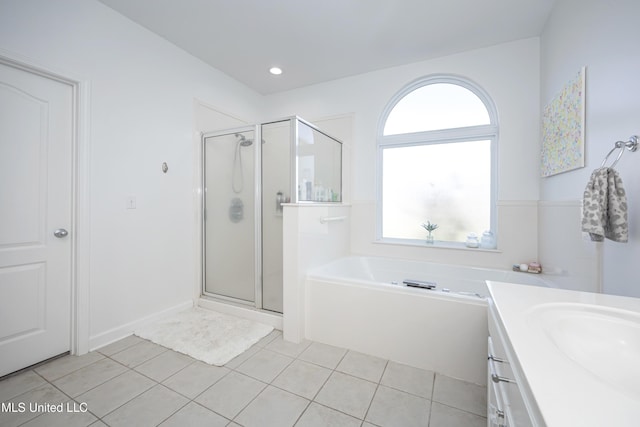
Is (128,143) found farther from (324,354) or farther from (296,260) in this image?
(324,354)

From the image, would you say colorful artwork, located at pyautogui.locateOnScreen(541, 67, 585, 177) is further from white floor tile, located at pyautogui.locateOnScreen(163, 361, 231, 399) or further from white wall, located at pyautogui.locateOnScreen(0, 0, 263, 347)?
Answer: white wall, located at pyautogui.locateOnScreen(0, 0, 263, 347)

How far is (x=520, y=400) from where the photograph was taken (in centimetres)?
59

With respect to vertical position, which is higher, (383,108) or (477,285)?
(383,108)

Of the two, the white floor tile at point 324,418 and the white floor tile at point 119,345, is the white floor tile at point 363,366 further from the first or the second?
the white floor tile at point 119,345

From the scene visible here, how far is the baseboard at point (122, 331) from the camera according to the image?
207 cm

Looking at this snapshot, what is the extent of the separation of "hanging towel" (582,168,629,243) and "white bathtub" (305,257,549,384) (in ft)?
2.45

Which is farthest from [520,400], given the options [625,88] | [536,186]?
[536,186]

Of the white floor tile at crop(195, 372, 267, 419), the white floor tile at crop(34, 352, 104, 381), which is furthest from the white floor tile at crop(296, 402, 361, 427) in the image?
the white floor tile at crop(34, 352, 104, 381)

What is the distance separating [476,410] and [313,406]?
0.91 meters

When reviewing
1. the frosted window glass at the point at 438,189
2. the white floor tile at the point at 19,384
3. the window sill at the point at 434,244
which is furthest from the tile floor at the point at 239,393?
the frosted window glass at the point at 438,189

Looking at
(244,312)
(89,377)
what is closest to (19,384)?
(89,377)

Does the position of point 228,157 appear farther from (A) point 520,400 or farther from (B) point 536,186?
(B) point 536,186

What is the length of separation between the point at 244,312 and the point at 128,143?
185 cm

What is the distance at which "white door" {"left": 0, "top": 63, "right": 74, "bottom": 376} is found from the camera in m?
1.70
